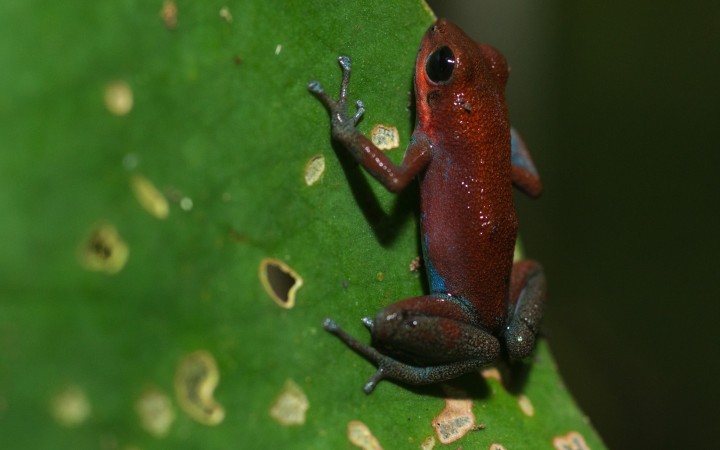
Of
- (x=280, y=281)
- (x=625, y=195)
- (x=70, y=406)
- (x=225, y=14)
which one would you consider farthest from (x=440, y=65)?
(x=625, y=195)

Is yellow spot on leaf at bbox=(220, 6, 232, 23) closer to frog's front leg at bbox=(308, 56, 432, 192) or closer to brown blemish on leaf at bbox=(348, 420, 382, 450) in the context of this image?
frog's front leg at bbox=(308, 56, 432, 192)

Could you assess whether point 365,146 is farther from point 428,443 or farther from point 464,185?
point 428,443

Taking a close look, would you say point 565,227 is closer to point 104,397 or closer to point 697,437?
point 697,437

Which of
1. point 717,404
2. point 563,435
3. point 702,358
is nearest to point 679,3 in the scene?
point 702,358

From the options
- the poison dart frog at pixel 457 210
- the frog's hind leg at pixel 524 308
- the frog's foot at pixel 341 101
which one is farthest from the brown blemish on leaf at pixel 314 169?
the frog's hind leg at pixel 524 308

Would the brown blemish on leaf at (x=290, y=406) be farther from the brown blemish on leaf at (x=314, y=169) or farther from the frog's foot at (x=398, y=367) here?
the brown blemish on leaf at (x=314, y=169)

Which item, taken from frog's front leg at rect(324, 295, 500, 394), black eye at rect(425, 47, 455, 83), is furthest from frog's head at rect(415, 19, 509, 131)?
frog's front leg at rect(324, 295, 500, 394)
